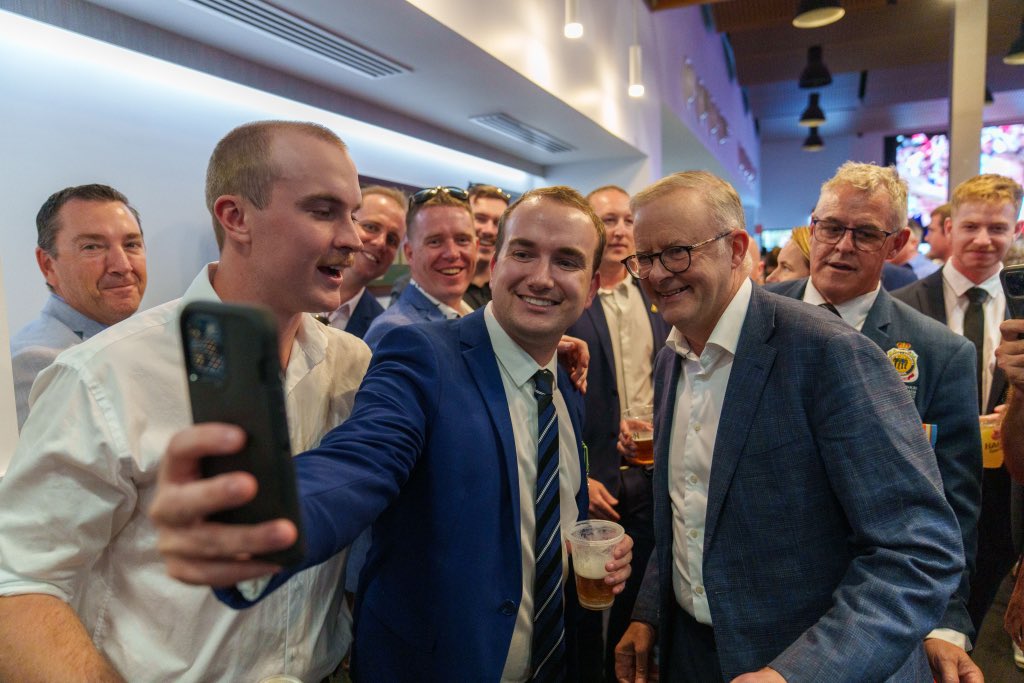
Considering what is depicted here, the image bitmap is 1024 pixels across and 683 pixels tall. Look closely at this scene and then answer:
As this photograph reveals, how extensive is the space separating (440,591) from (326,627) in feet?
1.00

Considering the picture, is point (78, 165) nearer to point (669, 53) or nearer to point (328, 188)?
point (328, 188)

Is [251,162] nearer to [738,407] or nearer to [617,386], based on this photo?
[738,407]

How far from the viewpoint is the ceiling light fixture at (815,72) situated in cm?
937

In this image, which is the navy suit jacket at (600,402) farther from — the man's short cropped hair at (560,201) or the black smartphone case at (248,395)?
the black smartphone case at (248,395)

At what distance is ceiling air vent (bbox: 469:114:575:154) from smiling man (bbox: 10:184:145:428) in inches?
128

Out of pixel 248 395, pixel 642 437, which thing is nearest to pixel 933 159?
pixel 642 437

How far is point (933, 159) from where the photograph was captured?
14.7 meters

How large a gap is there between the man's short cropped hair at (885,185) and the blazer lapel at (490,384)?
4.71ft

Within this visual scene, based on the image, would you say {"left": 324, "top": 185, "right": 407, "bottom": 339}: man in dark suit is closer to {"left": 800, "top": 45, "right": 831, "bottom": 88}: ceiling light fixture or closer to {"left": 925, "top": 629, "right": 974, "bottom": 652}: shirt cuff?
{"left": 925, "top": 629, "right": 974, "bottom": 652}: shirt cuff

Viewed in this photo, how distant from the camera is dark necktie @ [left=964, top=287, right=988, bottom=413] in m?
2.83

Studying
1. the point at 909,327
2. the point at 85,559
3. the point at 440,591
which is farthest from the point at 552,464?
the point at 909,327

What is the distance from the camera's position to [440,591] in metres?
1.34

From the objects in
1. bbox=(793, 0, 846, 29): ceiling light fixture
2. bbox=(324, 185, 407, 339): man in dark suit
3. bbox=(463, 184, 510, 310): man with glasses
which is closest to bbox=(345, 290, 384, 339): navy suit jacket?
bbox=(324, 185, 407, 339): man in dark suit

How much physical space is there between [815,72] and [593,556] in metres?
10.2
